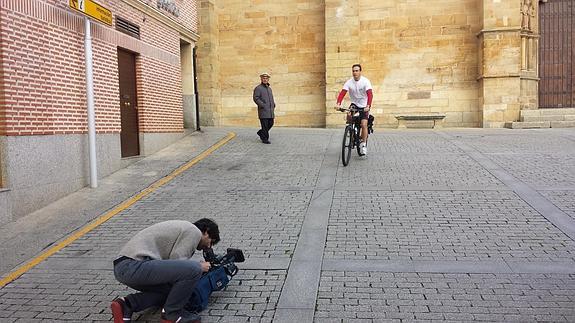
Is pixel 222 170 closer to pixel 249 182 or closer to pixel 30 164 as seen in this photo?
pixel 249 182

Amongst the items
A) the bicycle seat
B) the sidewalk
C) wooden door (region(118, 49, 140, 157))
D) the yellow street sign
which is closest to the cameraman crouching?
the sidewalk

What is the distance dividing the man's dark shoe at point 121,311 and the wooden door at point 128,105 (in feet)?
21.7

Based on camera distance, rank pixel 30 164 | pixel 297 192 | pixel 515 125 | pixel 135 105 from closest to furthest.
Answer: pixel 30 164 → pixel 297 192 → pixel 135 105 → pixel 515 125

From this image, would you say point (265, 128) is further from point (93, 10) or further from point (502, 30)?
point (502, 30)

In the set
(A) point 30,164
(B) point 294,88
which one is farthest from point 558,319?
Answer: (B) point 294,88

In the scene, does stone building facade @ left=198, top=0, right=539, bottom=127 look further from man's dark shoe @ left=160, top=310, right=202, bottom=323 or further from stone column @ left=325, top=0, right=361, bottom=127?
man's dark shoe @ left=160, top=310, right=202, bottom=323

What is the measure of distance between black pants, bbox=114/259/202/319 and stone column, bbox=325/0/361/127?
1396cm

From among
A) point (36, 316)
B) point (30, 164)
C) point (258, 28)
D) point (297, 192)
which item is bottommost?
point (36, 316)

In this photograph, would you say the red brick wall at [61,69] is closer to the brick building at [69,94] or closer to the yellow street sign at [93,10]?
the brick building at [69,94]

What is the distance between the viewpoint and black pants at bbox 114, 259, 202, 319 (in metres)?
3.54

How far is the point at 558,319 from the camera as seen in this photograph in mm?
3555

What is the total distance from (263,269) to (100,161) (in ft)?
16.4

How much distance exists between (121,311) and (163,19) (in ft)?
30.7

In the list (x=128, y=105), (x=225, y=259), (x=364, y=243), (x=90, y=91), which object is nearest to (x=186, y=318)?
(x=225, y=259)
